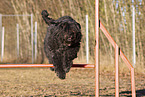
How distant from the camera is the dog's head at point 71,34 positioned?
10.0ft

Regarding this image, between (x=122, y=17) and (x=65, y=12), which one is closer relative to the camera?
(x=122, y=17)

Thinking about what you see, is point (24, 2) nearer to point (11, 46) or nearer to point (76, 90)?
point (11, 46)

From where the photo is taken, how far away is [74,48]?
325cm

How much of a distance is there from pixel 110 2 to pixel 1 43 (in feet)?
23.0

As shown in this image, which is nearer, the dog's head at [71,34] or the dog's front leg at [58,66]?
the dog's head at [71,34]

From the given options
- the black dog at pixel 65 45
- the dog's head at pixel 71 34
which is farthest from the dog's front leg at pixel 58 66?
the dog's head at pixel 71 34

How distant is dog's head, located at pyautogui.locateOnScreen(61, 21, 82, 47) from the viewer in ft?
10.0

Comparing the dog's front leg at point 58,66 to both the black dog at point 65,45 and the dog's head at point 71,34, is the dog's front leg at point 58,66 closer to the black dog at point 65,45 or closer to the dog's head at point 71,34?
the black dog at point 65,45

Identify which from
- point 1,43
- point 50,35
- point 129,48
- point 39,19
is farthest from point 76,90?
point 1,43

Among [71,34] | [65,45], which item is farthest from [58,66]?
[71,34]

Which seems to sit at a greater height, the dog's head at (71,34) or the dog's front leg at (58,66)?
the dog's head at (71,34)

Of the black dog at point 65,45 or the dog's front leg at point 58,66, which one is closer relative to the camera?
the black dog at point 65,45

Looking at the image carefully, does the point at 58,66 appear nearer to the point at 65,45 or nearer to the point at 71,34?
the point at 65,45

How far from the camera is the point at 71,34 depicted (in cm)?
308
